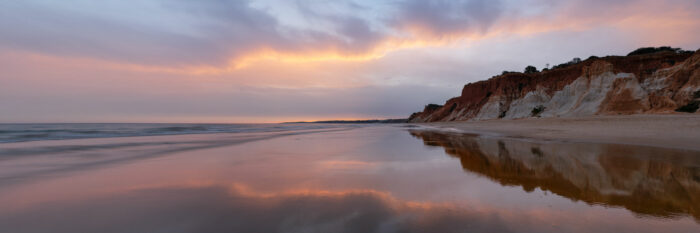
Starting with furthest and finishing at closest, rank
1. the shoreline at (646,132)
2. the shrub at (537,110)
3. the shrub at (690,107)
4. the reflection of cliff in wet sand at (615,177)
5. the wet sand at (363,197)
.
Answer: the shrub at (537,110) < the shrub at (690,107) < the shoreline at (646,132) < the reflection of cliff in wet sand at (615,177) < the wet sand at (363,197)

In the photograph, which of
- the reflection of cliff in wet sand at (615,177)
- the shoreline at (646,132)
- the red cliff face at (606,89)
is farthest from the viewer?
the red cliff face at (606,89)

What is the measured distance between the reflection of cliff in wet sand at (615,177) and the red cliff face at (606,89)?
25.4m

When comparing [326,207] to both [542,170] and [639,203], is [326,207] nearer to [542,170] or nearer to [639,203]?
[639,203]

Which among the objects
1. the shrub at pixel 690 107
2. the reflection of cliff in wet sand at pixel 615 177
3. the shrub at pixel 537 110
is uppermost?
the shrub at pixel 537 110

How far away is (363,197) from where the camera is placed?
4727mm

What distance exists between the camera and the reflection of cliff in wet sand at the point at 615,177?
4.13 metres

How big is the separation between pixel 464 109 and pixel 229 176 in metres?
75.9

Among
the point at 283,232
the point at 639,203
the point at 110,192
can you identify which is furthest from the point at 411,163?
the point at 110,192

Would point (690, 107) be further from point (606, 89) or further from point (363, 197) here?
point (363, 197)

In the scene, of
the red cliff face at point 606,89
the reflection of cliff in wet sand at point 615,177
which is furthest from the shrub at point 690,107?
the reflection of cliff in wet sand at point 615,177

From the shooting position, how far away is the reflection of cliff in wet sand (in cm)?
413

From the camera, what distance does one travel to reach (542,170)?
6762 millimetres

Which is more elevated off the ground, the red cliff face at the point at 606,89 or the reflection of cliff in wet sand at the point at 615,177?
the red cliff face at the point at 606,89

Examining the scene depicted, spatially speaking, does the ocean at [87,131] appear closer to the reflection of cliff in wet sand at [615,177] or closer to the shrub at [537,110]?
the reflection of cliff in wet sand at [615,177]
